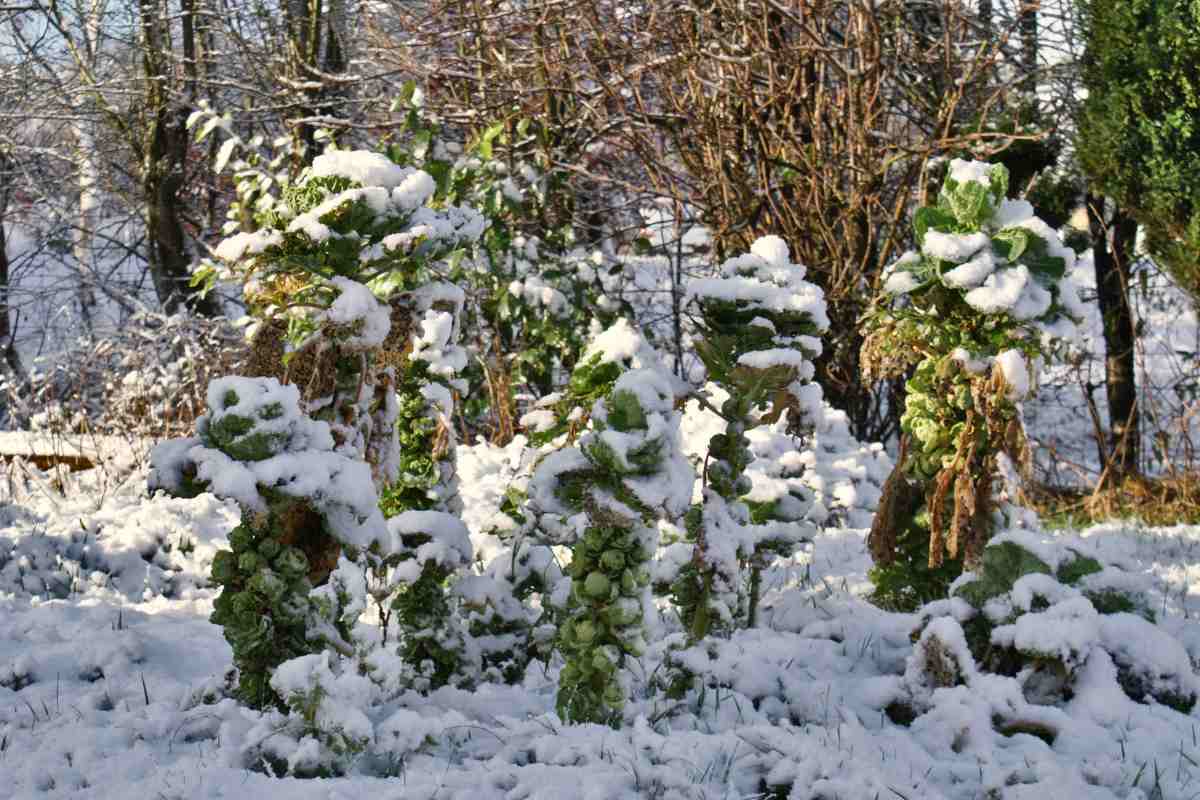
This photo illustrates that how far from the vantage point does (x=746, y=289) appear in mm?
2293

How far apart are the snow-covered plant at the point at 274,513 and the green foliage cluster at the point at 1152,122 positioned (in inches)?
186

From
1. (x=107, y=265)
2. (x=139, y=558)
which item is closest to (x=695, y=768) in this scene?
(x=139, y=558)

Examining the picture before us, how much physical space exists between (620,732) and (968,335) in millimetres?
1539

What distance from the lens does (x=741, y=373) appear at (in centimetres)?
225

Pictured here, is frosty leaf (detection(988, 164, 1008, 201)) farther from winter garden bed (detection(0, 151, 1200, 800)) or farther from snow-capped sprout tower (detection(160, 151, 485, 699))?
snow-capped sprout tower (detection(160, 151, 485, 699))

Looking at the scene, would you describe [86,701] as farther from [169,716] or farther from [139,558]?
[139,558]

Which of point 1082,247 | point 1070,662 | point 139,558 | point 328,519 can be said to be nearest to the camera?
point 328,519

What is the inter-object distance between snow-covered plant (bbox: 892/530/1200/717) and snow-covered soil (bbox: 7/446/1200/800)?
65 mm

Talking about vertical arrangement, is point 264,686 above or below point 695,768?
above

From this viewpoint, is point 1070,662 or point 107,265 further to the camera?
point 107,265

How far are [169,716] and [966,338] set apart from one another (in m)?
2.19

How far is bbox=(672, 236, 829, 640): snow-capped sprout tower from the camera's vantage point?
7.44 ft

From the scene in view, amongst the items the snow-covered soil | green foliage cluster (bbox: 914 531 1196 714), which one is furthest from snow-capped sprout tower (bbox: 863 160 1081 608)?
the snow-covered soil

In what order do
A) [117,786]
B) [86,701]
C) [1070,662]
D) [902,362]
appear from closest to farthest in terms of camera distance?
[117,786]
[86,701]
[1070,662]
[902,362]
